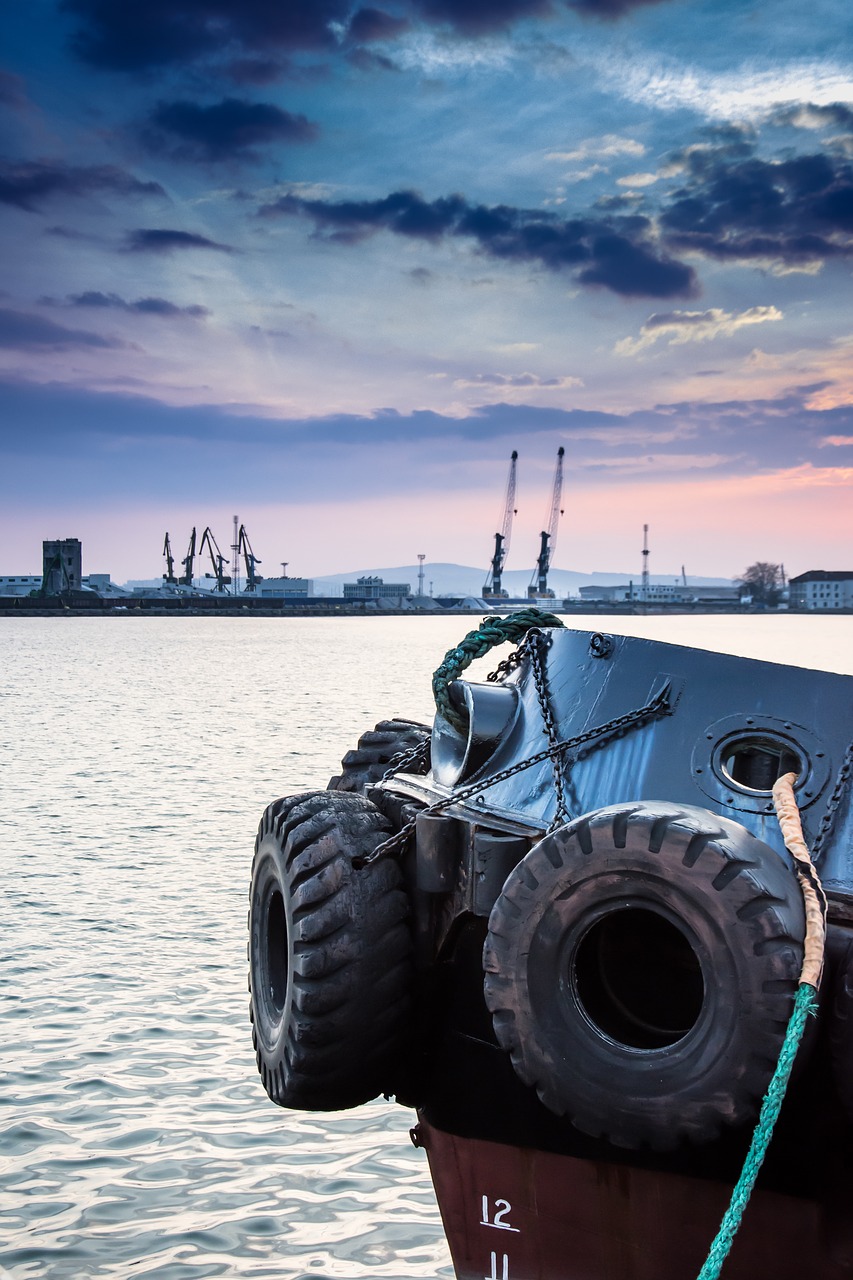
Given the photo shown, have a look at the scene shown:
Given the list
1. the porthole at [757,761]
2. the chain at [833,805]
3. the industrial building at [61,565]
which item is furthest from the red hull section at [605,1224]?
the industrial building at [61,565]

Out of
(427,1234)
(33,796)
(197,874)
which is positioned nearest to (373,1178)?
(427,1234)

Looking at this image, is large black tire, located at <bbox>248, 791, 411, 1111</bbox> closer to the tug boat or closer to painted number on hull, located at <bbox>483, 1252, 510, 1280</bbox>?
the tug boat

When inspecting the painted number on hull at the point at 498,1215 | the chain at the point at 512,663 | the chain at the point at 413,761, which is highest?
the chain at the point at 512,663

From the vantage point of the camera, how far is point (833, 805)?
418 cm

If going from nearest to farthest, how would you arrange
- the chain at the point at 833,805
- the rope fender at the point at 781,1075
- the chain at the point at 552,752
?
the rope fender at the point at 781,1075, the chain at the point at 833,805, the chain at the point at 552,752

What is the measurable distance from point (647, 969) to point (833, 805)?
88cm

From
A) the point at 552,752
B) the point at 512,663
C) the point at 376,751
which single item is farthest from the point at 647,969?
the point at 376,751

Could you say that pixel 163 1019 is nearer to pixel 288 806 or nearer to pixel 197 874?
pixel 288 806

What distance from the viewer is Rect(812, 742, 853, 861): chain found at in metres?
4.08

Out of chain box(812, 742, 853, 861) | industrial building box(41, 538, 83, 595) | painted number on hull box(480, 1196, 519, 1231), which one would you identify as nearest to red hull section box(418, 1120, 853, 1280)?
painted number on hull box(480, 1196, 519, 1231)

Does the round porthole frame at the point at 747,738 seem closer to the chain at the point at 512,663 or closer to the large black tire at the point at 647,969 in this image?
the large black tire at the point at 647,969

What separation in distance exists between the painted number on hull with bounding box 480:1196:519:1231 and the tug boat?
0.01 metres

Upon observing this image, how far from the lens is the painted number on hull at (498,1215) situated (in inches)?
178

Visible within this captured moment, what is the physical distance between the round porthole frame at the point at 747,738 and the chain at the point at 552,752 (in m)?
0.25
